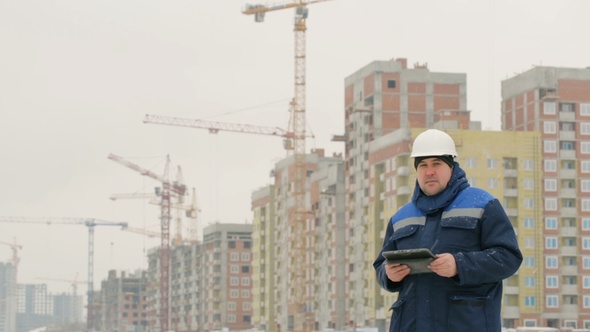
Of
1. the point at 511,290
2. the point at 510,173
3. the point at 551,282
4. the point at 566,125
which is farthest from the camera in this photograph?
the point at 566,125

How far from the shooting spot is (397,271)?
6418 millimetres

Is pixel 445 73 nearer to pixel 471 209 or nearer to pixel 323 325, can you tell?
pixel 323 325

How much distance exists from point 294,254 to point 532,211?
55347 mm

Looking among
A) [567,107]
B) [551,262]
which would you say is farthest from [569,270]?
[567,107]

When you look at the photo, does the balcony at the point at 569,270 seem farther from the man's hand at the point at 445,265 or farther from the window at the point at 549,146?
the man's hand at the point at 445,265

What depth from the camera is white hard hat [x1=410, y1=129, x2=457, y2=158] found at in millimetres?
6641

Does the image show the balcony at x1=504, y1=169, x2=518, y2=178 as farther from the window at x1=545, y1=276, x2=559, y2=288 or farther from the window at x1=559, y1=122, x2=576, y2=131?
the window at x1=545, y1=276, x2=559, y2=288

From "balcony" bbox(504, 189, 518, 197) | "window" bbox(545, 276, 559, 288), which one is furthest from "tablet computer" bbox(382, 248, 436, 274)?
"window" bbox(545, 276, 559, 288)

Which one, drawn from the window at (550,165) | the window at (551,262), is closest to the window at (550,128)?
the window at (550,165)

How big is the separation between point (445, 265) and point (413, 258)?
0.16 metres

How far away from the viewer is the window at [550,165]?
15275 cm

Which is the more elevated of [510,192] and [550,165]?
[550,165]

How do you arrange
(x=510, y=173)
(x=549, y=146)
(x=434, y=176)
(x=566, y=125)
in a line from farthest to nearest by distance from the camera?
1. (x=566, y=125)
2. (x=549, y=146)
3. (x=510, y=173)
4. (x=434, y=176)

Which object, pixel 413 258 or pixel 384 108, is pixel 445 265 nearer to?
pixel 413 258
